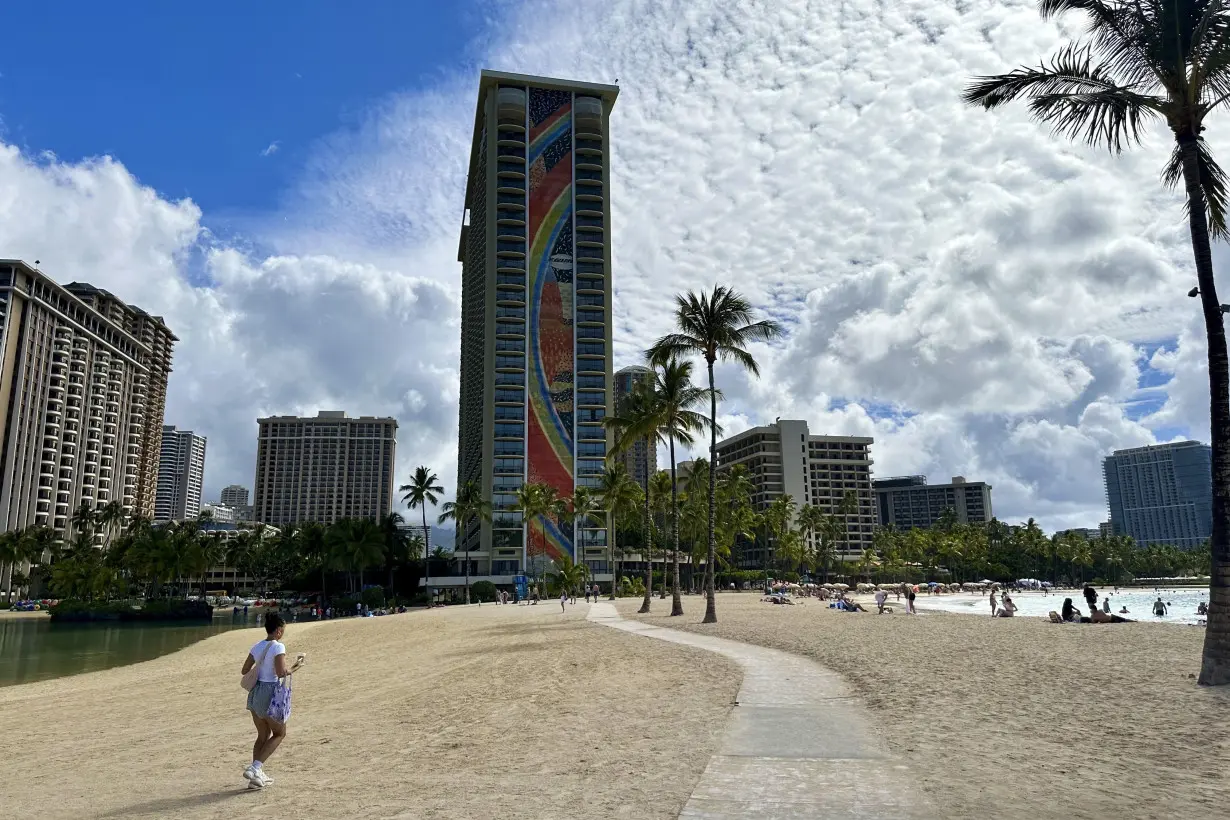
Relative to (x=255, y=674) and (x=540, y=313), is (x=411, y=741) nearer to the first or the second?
(x=255, y=674)

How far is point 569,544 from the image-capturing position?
350ft

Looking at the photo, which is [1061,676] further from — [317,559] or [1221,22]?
[317,559]

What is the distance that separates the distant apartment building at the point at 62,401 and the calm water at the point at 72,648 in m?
51.6

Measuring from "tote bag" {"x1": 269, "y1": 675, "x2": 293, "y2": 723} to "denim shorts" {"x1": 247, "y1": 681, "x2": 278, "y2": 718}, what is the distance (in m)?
0.04

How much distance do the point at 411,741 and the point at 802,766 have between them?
570 centimetres

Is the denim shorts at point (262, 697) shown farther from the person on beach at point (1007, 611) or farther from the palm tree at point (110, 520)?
the palm tree at point (110, 520)

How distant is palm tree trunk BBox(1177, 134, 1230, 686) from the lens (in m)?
11.9

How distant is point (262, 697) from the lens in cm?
803

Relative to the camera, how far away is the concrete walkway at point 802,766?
611 centimetres

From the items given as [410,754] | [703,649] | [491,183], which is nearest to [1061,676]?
[703,649]

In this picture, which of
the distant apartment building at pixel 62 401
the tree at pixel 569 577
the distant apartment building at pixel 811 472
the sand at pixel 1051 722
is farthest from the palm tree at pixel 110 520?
the sand at pixel 1051 722

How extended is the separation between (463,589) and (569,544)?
2037cm

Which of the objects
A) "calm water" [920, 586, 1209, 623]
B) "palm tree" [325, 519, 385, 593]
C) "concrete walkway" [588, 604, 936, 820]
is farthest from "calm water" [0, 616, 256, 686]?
"calm water" [920, 586, 1209, 623]

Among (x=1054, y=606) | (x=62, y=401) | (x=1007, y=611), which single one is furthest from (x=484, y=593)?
(x=62, y=401)
